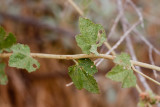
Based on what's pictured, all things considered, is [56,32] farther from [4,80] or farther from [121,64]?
[121,64]

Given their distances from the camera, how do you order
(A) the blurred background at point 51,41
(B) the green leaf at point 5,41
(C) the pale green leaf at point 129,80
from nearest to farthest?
(C) the pale green leaf at point 129,80 < (B) the green leaf at point 5,41 < (A) the blurred background at point 51,41

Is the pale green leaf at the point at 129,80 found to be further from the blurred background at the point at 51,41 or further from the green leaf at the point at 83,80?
the blurred background at the point at 51,41

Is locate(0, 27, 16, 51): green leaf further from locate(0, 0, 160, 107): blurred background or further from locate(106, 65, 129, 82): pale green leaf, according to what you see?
locate(0, 0, 160, 107): blurred background

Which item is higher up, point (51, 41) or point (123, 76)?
point (51, 41)

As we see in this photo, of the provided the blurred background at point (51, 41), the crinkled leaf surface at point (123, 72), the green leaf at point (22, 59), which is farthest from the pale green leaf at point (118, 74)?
the blurred background at point (51, 41)

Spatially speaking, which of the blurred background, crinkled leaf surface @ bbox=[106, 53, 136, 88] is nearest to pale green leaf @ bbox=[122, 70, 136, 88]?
crinkled leaf surface @ bbox=[106, 53, 136, 88]

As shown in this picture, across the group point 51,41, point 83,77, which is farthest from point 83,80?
point 51,41

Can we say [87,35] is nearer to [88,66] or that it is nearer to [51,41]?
[88,66]
